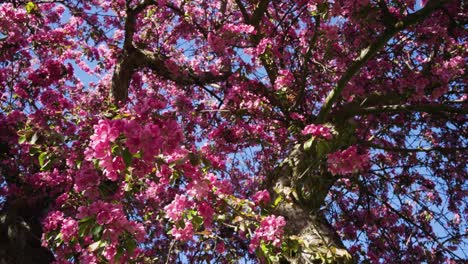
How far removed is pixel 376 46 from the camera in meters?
4.22

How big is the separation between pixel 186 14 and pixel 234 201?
3.92 m

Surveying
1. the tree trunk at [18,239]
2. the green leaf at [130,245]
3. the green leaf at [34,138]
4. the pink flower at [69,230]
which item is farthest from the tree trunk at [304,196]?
the tree trunk at [18,239]

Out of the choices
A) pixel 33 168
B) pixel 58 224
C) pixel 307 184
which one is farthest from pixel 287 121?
pixel 33 168

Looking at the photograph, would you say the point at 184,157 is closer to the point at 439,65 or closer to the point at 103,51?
the point at 439,65

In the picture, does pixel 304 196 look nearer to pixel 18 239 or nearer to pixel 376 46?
pixel 376 46

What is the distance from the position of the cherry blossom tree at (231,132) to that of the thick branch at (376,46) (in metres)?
0.02

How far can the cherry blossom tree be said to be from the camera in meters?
2.98

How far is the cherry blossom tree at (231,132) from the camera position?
9.79 ft

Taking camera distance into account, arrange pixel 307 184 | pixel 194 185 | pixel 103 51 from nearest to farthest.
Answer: pixel 194 185 → pixel 307 184 → pixel 103 51

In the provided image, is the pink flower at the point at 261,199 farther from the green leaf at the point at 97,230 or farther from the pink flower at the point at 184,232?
the green leaf at the point at 97,230

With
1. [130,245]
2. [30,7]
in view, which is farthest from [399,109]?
[30,7]

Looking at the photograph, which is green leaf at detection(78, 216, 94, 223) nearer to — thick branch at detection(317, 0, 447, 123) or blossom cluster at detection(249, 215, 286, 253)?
blossom cluster at detection(249, 215, 286, 253)

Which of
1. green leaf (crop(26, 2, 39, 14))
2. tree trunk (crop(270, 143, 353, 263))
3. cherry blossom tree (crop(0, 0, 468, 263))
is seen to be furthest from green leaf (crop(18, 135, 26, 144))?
green leaf (crop(26, 2, 39, 14))

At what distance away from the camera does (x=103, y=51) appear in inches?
291
